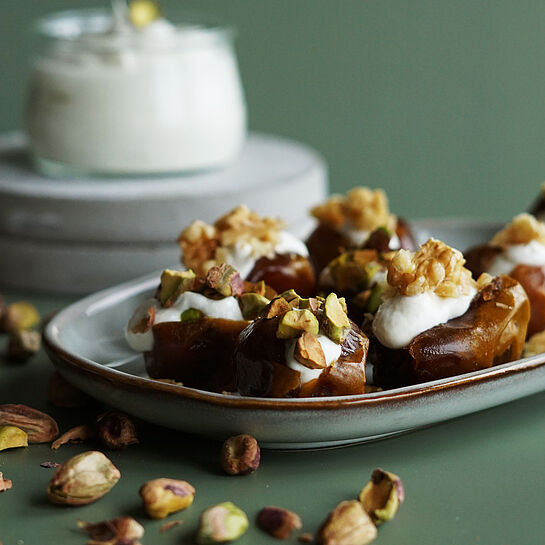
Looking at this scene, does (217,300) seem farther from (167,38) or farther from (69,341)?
(167,38)

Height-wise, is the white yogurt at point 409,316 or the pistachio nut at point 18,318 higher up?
the white yogurt at point 409,316

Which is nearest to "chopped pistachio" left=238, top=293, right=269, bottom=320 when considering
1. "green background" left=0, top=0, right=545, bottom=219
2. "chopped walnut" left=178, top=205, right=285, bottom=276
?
"chopped walnut" left=178, top=205, right=285, bottom=276

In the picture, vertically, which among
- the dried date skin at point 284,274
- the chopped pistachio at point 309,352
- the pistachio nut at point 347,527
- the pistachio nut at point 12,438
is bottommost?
the pistachio nut at point 12,438

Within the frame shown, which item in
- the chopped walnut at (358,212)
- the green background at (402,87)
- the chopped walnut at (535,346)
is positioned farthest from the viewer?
the green background at (402,87)

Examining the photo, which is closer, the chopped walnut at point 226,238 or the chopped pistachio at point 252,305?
the chopped pistachio at point 252,305

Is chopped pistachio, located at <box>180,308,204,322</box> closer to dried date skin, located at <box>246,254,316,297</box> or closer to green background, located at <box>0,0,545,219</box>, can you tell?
dried date skin, located at <box>246,254,316,297</box>

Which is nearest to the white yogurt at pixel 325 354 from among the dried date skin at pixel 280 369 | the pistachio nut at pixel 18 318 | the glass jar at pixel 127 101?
the dried date skin at pixel 280 369

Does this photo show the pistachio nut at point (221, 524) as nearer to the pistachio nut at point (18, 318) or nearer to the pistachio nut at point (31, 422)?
the pistachio nut at point (31, 422)
